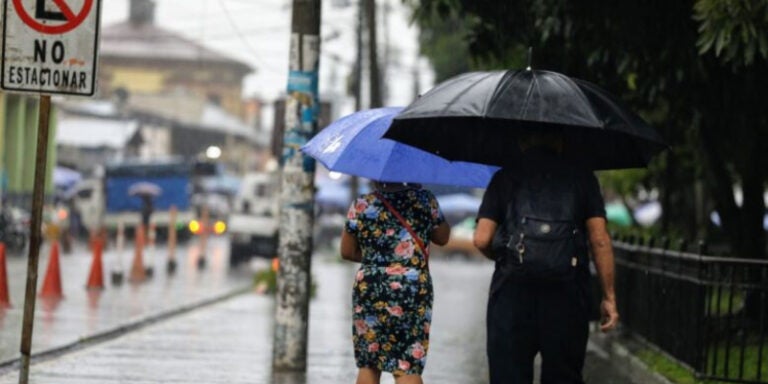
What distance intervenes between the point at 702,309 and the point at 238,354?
4417mm

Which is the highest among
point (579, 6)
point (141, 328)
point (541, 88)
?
point (579, 6)

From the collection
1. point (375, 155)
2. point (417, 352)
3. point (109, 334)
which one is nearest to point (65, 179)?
point (109, 334)

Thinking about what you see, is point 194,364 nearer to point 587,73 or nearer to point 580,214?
point 587,73

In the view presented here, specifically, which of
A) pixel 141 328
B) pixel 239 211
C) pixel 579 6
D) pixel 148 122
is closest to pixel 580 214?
pixel 579 6

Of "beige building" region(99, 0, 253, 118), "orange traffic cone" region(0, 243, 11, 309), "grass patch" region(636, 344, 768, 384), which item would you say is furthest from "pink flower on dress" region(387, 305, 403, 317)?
"beige building" region(99, 0, 253, 118)

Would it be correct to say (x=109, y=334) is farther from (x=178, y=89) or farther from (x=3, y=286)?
(x=178, y=89)

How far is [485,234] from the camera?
23.6 feet

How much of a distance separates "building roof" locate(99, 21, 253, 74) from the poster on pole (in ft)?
279

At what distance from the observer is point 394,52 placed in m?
62.8

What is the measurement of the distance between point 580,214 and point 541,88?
713mm

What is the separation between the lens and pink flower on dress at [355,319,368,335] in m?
8.59

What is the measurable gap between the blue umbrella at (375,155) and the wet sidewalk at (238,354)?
10.4 feet

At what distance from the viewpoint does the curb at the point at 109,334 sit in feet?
41.5

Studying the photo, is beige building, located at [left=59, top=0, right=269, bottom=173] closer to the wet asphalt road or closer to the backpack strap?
the wet asphalt road
